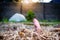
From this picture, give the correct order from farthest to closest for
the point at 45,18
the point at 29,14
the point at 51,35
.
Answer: the point at 45,18 → the point at 29,14 → the point at 51,35

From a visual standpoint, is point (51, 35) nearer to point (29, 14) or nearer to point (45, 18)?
point (29, 14)

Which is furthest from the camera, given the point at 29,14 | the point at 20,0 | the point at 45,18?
the point at 20,0

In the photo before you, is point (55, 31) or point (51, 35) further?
point (55, 31)

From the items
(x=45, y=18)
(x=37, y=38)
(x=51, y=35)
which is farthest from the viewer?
(x=45, y=18)

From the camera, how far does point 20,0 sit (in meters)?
16.0

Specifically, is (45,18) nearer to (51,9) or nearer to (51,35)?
(51,9)

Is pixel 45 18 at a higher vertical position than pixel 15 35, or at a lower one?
lower

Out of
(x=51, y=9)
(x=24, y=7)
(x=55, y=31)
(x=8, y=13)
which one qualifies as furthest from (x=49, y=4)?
(x=55, y=31)

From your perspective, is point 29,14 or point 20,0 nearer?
point 29,14

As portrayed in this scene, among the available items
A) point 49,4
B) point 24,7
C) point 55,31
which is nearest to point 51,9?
point 49,4

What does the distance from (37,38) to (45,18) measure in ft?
43.5

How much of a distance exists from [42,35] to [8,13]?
526 inches

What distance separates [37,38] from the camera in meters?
1.60

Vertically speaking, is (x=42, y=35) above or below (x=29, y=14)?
above
